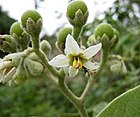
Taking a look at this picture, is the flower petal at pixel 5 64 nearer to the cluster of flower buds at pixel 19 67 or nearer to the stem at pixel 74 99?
the cluster of flower buds at pixel 19 67

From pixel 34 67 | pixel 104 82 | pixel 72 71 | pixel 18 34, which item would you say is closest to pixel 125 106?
pixel 72 71

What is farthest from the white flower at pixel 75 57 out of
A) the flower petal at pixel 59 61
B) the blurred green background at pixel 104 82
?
the blurred green background at pixel 104 82

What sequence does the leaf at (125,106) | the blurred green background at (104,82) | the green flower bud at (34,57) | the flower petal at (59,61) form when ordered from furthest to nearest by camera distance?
1. the blurred green background at (104,82)
2. the green flower bud at (34,57)
3. the flower petal at (59,61)
4. the leaf at (125,106)

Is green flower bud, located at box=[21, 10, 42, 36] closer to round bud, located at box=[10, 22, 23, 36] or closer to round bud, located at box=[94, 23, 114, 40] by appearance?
round bud, located at box=[10, 22, 23, 36]

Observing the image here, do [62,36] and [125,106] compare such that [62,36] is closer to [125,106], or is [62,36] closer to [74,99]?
[74,99]

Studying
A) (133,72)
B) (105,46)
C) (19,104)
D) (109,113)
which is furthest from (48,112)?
(109,113)

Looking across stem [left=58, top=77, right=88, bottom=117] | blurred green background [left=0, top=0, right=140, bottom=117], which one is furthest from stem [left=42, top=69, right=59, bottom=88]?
blurred green background [left=0, top=0, right=140, bottom=117]
